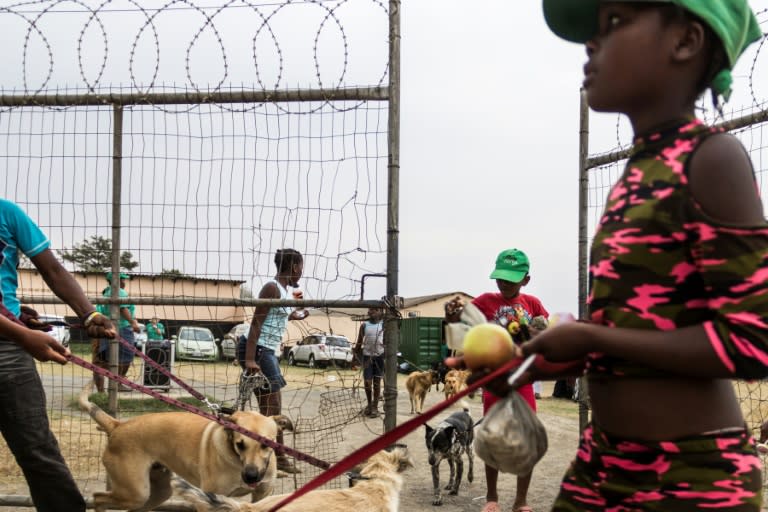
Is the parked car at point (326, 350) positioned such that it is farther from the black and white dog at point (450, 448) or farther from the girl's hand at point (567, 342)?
the girl's hand at point (567, 342)

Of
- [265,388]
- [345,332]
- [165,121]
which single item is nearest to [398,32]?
[165,121]

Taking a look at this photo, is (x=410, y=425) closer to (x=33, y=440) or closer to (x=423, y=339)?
(x=33, y=440)

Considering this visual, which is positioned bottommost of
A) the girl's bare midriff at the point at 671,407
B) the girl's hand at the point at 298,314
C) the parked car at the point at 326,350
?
the parked car at the point at 326,350

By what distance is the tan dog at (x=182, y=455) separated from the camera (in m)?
5.60

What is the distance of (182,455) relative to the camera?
5805mm

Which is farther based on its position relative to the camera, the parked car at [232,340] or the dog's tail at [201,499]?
the parked car at [232,340]

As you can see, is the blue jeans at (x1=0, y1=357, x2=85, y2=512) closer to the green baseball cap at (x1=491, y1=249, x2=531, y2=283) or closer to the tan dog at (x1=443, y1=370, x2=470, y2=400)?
the green baseball cap at (x1=491, y1=249, x2=531, y2=283)

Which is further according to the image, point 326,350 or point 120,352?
point 120,352

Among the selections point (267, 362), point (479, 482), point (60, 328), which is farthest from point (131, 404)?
point (479, 482)

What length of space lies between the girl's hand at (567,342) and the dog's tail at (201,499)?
2.81 metres

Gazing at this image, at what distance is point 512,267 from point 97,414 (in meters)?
3.34

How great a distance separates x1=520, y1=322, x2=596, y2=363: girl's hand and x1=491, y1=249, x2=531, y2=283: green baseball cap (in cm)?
455

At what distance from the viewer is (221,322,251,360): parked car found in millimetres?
6371

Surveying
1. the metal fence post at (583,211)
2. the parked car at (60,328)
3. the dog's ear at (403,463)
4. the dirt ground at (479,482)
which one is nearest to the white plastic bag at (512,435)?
the dog's ear at (403,463)
